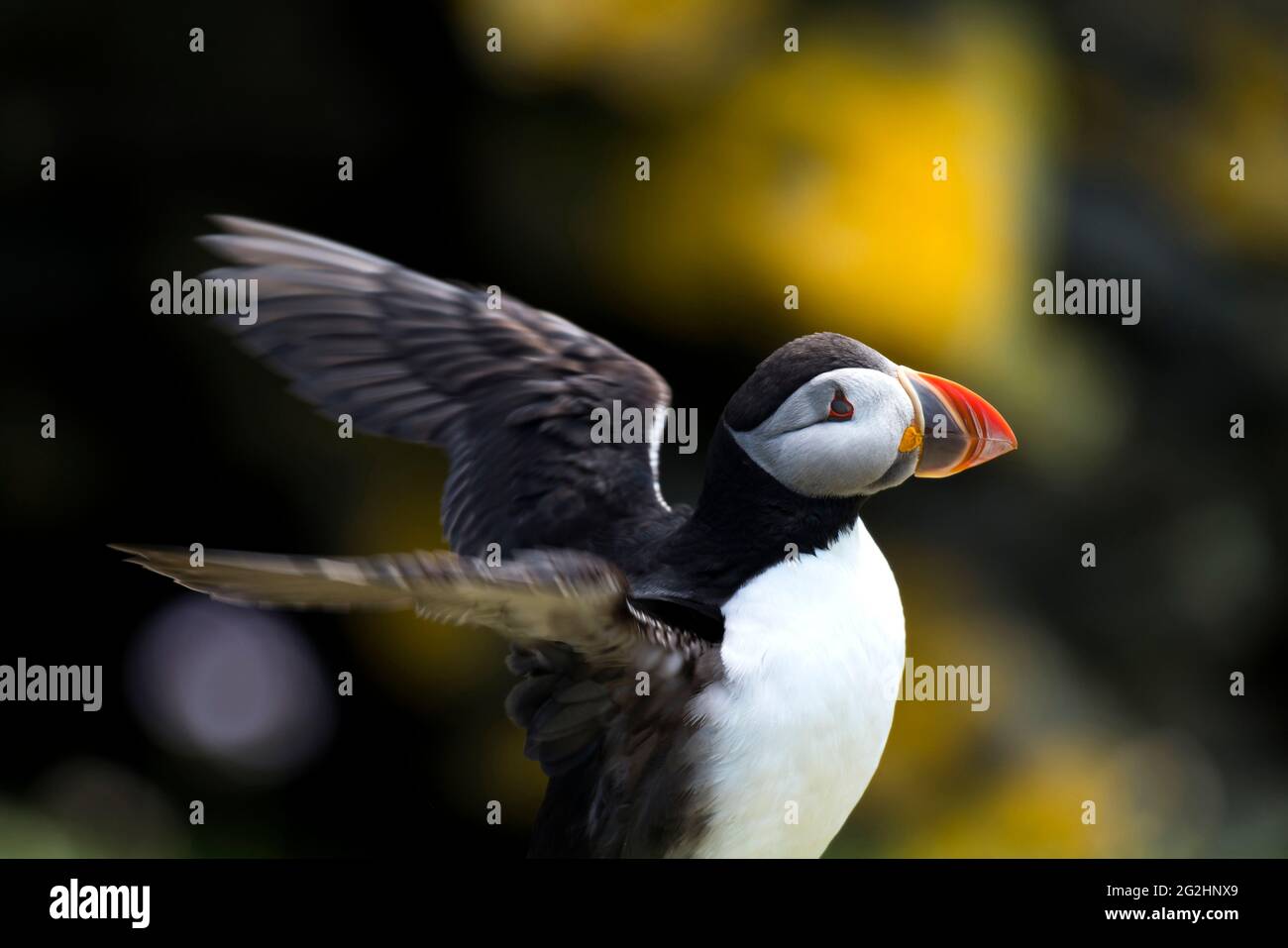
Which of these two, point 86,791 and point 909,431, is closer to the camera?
point 909,431

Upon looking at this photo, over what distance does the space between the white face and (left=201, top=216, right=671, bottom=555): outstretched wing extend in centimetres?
43

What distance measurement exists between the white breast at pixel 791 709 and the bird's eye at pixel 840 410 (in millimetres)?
218

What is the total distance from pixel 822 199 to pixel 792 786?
1.84 meters

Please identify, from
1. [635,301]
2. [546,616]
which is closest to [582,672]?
[546,616]

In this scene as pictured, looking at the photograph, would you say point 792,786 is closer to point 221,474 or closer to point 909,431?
point 909,431

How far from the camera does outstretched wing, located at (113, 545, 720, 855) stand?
72.9 inches

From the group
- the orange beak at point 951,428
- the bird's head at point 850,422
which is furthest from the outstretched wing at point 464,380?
the orange beak at point 951,428

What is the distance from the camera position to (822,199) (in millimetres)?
3777

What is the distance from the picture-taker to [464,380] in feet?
9.57

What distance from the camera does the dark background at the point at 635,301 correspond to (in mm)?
3812

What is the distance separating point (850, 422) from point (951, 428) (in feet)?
0.53

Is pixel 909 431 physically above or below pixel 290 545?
above

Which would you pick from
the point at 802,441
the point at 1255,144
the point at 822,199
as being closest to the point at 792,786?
the point at 802,441

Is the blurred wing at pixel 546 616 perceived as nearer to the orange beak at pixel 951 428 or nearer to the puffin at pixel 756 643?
the puffin at pixel 756 643
